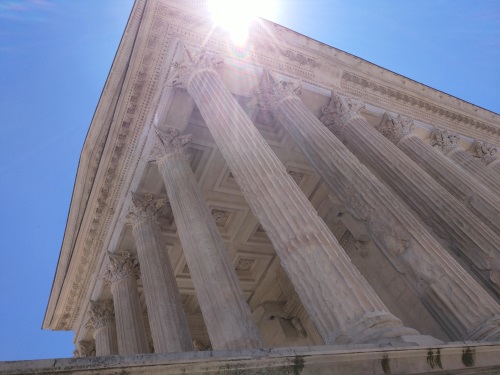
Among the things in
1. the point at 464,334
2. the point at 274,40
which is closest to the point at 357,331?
the point at 464,334

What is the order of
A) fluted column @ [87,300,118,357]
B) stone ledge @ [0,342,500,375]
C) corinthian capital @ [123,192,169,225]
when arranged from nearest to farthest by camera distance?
stone ledge @ [0,342,500,375], corinthian capital @ [123,192,169,225], fluted column @ [87,300,118,357]

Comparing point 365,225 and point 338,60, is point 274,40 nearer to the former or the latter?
point 338,60

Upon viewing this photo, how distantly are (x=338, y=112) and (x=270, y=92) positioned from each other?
3042 mm

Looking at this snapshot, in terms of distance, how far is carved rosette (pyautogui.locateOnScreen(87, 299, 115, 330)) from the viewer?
57.7 ft

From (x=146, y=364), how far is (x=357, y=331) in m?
3.50

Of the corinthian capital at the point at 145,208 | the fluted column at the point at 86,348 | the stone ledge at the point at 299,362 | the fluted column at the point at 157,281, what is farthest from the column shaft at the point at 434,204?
the fluted column at the point at 86,348

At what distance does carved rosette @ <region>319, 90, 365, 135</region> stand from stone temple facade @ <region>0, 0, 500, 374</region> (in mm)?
73

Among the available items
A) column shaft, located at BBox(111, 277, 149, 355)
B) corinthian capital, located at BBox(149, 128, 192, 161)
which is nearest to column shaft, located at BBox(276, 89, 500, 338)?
corinthian capital, located at BBox(149, 128, 192, 161)

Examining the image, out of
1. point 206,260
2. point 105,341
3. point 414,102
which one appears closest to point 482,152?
point 414,102

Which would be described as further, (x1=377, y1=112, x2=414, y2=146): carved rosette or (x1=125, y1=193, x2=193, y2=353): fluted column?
(x1=377, y1=112, x2=414, y2=146): carved rosette

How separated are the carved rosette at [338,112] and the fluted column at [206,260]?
5.54m

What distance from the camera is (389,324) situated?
6.40 metres

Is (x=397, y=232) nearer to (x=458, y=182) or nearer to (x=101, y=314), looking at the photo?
(x=458, y=182)

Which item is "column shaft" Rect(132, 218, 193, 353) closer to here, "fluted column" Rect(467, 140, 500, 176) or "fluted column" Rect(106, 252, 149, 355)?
"fluted column" Rect(106, 252, 149, 355)
